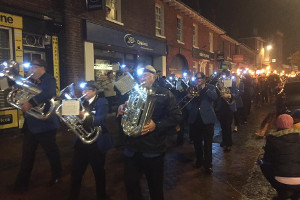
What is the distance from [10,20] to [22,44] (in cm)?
80

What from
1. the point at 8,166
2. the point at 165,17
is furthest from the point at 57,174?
the point at 165,17

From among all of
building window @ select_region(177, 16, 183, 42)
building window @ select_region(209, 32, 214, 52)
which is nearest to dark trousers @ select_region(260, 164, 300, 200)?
building window @ select_region(177, 16, 183, 42)

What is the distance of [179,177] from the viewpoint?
497 centimetres

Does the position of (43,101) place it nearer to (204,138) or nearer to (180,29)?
(204,138)

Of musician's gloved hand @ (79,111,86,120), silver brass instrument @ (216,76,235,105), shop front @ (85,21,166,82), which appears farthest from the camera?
shop front @ (85,21,166,82)

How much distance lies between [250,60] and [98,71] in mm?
36171

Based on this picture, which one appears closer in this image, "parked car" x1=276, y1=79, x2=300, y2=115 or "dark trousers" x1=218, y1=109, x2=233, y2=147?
"dark trousers" x1=218, y1=109, x2=233, y2=147

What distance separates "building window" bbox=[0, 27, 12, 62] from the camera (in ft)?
27.0

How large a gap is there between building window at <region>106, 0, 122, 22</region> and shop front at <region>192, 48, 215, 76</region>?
9028 millimetres

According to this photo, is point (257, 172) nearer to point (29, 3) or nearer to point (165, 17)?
point (29, 3)

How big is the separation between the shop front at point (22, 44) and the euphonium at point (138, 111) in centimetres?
603

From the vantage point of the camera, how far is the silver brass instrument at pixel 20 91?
13.0ft

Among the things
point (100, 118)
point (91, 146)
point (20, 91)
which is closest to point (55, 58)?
point (20, 91)

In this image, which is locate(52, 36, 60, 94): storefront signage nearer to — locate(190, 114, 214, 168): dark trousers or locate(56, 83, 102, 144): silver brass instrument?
locate(190, 114, 214, 168): dark trousers
